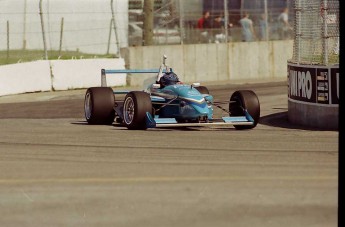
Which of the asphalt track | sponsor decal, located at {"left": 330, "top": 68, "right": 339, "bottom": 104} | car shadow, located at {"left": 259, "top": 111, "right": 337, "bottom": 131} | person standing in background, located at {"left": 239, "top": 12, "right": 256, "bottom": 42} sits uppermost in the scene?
person standing in background, located at {"left": 239, "top": 12, "right": 256, "bottom": 42}

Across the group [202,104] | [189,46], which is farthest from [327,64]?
[189,46]

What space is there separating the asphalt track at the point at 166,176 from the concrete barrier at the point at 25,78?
23.4 feet

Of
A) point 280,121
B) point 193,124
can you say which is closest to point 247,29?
point 280,121

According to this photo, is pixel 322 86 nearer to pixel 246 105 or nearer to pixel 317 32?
pixel 317 32

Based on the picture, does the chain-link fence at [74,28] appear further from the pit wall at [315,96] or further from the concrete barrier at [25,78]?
the pit wall at [315,96]

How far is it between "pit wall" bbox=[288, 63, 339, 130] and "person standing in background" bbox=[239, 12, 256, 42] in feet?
41.9

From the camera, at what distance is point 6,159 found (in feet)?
40.1

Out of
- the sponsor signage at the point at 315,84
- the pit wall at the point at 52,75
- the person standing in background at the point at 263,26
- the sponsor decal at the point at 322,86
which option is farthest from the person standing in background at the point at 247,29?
the sponsor decal at the point at 322,86

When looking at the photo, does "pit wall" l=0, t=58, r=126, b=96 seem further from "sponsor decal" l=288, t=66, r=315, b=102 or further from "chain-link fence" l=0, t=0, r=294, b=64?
"sponsor decal" l=288, t=66, r=315, b=102

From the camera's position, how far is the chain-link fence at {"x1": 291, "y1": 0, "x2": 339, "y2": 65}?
55.6ft

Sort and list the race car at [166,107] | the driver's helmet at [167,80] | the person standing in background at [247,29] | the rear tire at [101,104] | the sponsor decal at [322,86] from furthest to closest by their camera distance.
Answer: the person standing in background at [247,29], the rear tire at [101,104], the sponsor decal at [322,86], the driver's helmet at [167,80], the race car at [166,107]

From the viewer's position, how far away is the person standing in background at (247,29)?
30.7 metres

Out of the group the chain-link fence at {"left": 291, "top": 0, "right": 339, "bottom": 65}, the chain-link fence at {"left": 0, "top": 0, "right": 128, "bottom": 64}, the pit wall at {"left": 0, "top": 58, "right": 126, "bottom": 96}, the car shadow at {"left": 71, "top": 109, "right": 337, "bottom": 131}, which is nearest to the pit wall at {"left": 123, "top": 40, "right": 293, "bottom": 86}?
the chain-link fence at {"left": 0, "top": 0, "right": 128, "bottom": 64}

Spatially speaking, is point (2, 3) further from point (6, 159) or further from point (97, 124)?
point (6, 159)
